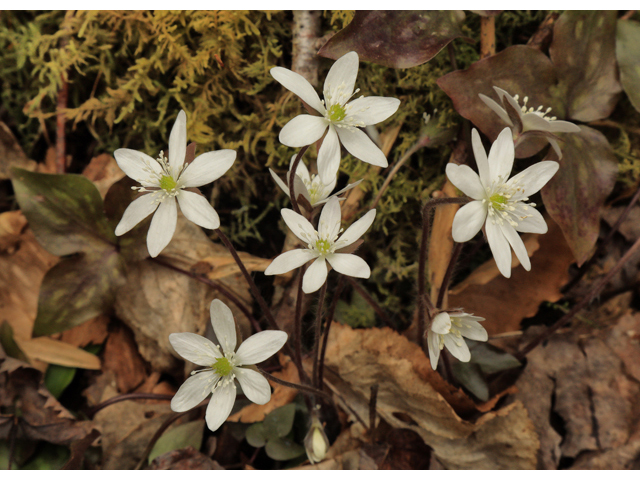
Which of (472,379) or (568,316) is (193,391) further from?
(568,316)

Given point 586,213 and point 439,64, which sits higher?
point 439,64

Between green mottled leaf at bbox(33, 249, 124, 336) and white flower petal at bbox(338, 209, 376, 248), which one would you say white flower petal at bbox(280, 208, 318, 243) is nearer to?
white flower petal at bbox(338, 209, 376, 248)

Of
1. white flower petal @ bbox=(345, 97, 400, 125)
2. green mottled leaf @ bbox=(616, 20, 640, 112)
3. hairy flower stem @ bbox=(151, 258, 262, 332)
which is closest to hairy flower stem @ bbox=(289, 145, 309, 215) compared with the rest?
white flower petal @ bbox=(345, 97, 400, 125)

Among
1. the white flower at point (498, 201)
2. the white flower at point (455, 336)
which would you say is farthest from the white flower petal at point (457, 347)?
the white flower at point (498, 201)

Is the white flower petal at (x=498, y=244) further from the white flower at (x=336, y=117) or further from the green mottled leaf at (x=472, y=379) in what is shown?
the green mottled leaf at (x=472, y=379)

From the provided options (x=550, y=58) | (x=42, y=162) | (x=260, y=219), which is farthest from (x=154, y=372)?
(x=550, y=58)

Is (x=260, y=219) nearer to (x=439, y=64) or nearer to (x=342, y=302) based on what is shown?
(x=342, y=302)

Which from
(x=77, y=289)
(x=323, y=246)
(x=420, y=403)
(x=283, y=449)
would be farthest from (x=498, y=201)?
(x=77, y=289)
